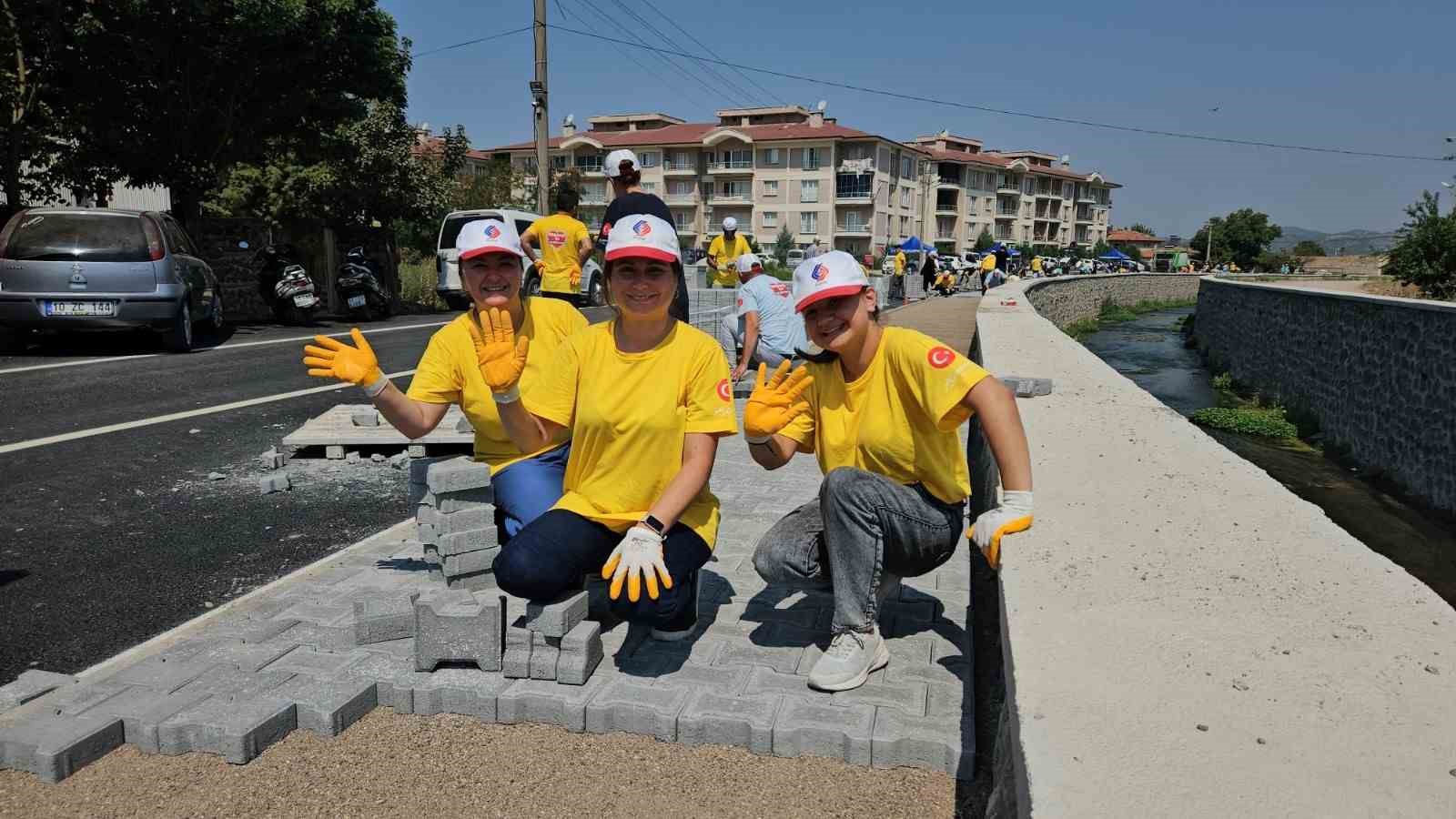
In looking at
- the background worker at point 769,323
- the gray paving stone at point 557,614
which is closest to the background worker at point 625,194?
the background worker at point 769,323

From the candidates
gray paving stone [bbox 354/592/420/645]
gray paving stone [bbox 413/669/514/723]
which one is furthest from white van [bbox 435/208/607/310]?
gray paving stone [bbox 413/669/514/723]

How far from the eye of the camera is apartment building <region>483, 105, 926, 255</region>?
67.3m

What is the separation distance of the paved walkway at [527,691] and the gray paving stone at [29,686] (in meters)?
0.02

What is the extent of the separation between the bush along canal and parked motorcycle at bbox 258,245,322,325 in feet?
45.3

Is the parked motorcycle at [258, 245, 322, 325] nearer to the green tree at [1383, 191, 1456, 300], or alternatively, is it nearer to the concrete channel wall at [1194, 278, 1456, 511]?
the concrete channel wall at [1194, 278, 1456, 511]

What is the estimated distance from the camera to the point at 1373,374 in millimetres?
10508

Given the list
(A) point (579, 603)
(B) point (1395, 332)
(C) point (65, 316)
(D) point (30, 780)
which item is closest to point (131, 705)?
(D) point (30, 780)

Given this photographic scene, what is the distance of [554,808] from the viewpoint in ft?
8.61

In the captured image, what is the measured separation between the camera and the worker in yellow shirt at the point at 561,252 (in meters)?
7.79

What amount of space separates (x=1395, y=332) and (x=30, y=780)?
11.6 metres

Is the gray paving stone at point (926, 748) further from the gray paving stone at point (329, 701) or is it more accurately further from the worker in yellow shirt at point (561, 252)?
the worker in yellow shirt at point (561, 252)

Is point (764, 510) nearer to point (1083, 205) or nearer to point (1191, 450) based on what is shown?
point (1191, 450)

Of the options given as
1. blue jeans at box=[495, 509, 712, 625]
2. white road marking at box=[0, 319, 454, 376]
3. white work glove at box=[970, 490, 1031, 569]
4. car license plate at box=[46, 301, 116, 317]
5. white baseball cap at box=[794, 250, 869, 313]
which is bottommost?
white road marking at box=[0, 319, 454, 376]

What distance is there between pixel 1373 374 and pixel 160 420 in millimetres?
11936
